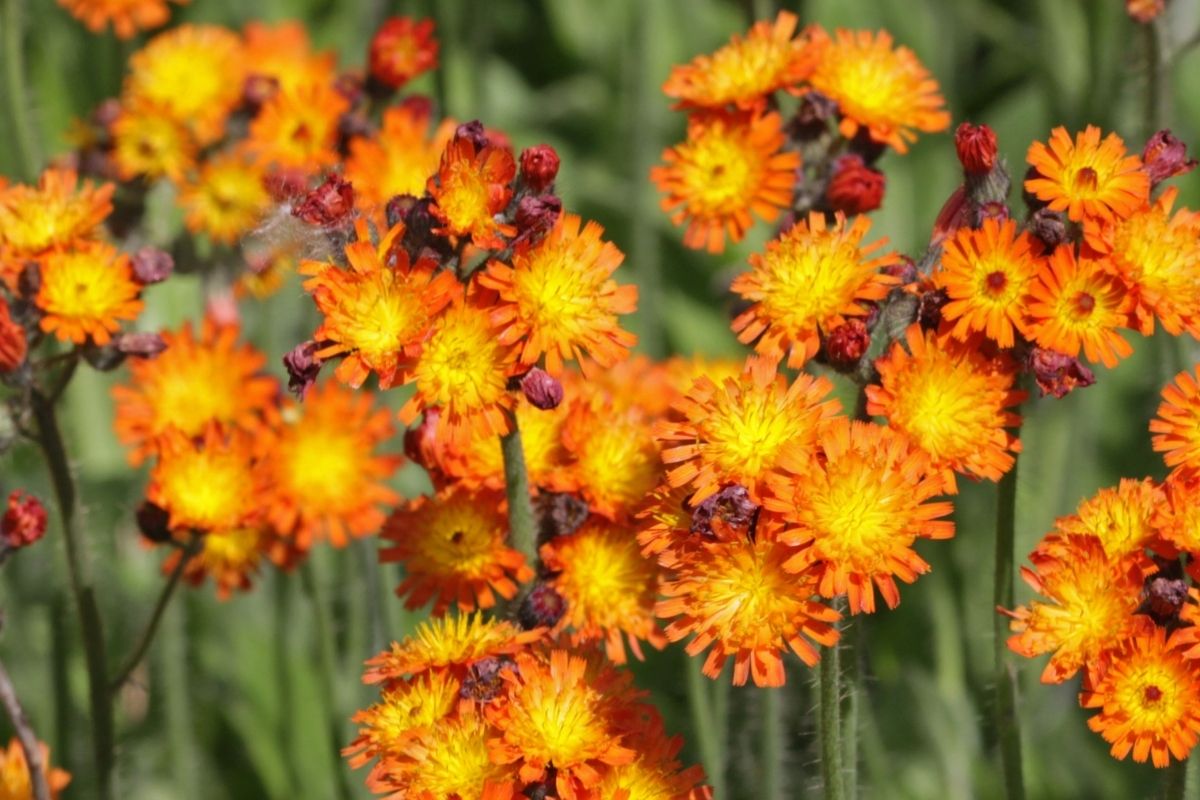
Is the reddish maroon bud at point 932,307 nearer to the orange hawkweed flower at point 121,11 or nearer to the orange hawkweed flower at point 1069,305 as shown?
the orange hawkweed flower at point 1069,305

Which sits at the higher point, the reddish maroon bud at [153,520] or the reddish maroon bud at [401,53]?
the reddish maroon bud at [401,53]

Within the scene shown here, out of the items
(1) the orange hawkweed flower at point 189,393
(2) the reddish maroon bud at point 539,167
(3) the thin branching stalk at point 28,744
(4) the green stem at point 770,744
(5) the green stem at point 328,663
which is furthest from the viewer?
(5) the green stem at point 328,663

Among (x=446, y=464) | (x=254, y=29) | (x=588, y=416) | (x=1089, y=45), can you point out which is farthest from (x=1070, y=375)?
(x=254, y=29)

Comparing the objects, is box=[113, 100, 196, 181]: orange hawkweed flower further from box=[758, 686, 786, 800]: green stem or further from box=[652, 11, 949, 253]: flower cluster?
box=[758, 686, 786, 800]: green stem

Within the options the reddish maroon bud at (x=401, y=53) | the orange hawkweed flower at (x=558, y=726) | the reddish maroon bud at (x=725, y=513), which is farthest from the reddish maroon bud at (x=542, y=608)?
the reddish maroon bud at (x=401, y=53)

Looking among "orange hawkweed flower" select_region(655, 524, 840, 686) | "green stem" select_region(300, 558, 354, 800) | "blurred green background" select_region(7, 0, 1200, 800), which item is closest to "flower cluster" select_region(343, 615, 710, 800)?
"orange hawkweed flower" select_region(655, 524, 840, 686)

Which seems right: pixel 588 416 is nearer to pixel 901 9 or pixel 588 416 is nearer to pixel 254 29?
pixel 254 29

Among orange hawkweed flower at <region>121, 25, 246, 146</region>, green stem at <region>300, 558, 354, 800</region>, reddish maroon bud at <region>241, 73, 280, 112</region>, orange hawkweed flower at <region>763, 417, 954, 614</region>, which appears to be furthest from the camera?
orange hawkweed flower at <region>121, 25, 246, 146</region>

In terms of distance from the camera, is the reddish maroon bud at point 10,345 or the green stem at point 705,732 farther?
the green stem at point 705,732

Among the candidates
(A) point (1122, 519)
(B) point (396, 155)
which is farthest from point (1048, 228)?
(B) point (396, 155)
